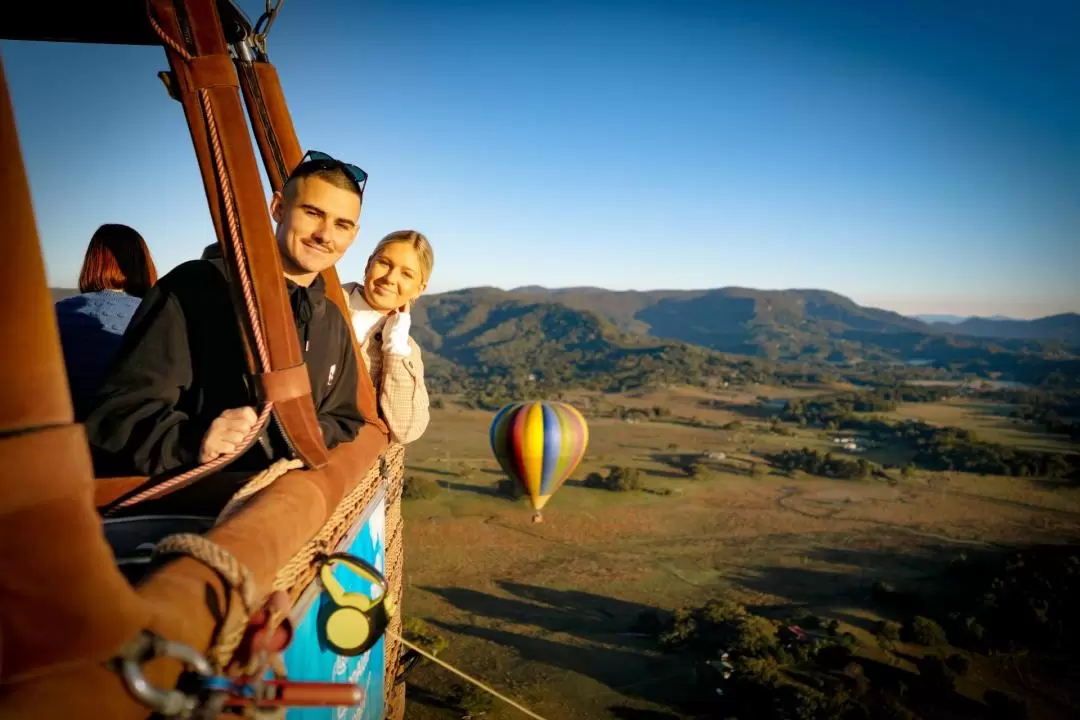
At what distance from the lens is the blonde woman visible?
2535 millimetres

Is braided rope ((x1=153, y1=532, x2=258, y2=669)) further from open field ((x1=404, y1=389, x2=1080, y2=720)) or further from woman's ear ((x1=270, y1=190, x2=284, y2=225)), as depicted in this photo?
open field ((x1=404, y1=389, x2=1080, y2=720))

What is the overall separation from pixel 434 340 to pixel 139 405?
4670 inches

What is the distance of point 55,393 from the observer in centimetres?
68

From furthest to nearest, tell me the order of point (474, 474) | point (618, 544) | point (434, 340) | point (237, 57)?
point (434, 340), point (474, 474), point (618, 544), point (237, 57)

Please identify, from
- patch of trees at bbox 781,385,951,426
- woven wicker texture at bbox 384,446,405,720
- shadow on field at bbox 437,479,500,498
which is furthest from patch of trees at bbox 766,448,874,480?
woven wicker texture at bbox 384,446,405,720

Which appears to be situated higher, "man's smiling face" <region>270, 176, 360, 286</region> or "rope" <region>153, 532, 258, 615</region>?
"man's smiling face" <region>270, 176, 360, 286</region>

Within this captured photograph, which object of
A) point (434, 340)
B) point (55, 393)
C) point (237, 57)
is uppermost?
point (434, 340)

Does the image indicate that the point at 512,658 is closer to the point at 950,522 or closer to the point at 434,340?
the point at 950,522

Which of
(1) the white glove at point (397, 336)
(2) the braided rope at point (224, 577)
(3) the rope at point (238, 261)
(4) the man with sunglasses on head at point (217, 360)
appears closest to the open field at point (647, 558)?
(1) the white glove at point (397, 336)

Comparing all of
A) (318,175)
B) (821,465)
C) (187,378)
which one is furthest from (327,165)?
(821,465)

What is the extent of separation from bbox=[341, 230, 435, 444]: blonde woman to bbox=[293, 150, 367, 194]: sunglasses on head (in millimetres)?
839

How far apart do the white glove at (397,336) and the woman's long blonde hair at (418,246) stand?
378 mm

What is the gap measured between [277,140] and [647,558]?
63.7 ft

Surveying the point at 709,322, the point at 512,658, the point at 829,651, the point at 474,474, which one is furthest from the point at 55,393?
the point at 709,322
